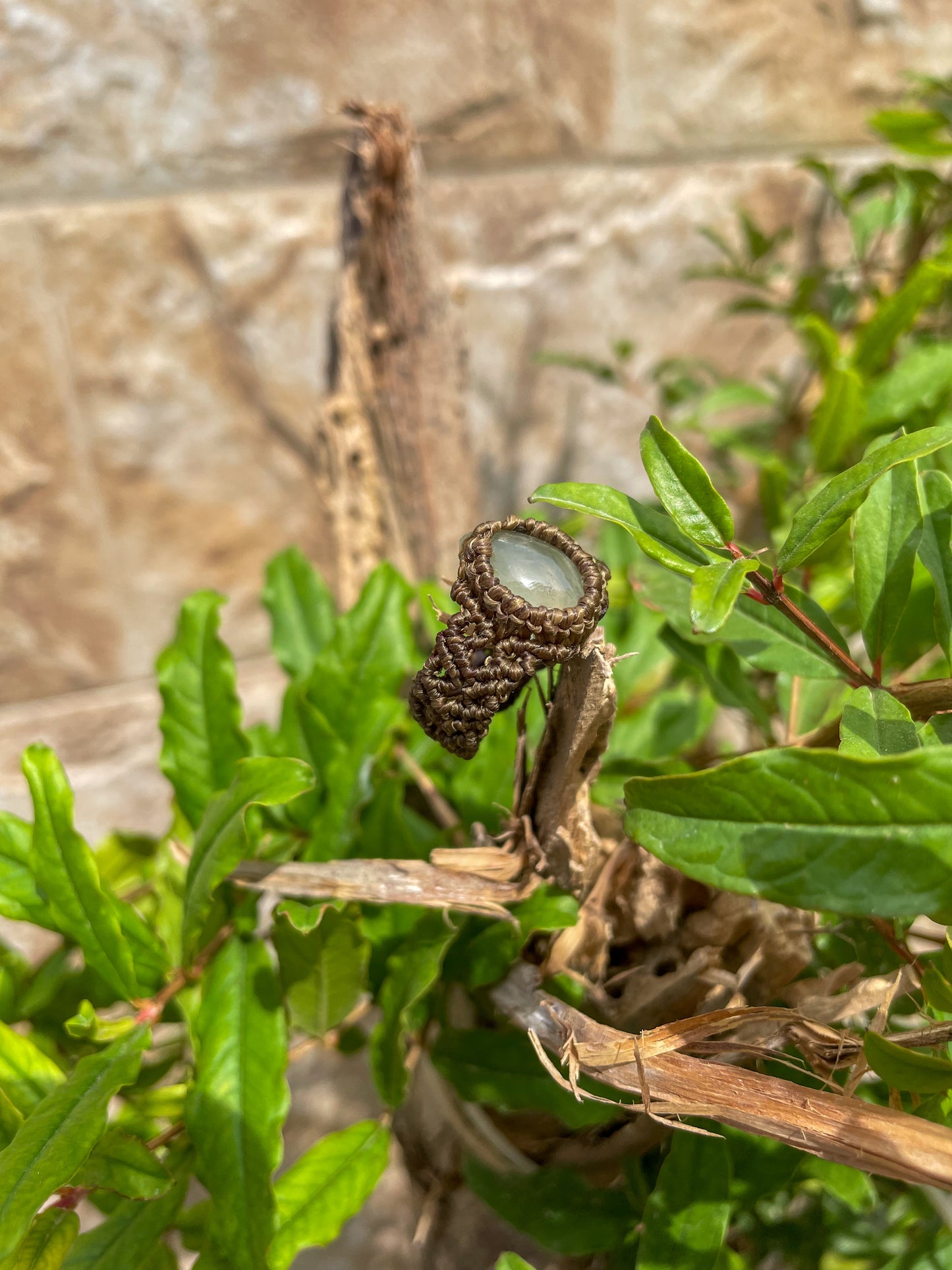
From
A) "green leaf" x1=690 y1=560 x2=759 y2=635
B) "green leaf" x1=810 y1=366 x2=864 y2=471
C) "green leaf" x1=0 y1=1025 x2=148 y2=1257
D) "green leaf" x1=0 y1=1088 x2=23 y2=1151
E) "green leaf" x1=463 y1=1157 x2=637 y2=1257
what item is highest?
"green leaf" x1=690 y1=560 x2=759 y2=635

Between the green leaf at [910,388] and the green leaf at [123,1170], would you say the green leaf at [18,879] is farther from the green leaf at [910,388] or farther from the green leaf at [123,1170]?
the green leaf at [910,388]

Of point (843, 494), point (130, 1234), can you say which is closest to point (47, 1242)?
point (130, 1234)

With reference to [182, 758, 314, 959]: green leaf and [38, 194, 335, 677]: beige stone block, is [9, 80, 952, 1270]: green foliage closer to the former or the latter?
[182, 758, 314, 959]: green leaf

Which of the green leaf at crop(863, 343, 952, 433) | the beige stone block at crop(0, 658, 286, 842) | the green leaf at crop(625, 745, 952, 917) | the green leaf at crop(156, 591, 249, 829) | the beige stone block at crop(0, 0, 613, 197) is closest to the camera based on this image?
the green leaf at crop(625, 745, 952, 917)

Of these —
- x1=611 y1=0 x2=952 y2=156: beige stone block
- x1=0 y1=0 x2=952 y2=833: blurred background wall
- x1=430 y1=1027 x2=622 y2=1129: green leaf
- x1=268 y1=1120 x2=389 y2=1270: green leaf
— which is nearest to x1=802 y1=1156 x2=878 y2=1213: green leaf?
x1=430 y1=1027 x2=622 y2=1129: green leaf

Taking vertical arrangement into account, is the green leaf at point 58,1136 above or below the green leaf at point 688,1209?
above

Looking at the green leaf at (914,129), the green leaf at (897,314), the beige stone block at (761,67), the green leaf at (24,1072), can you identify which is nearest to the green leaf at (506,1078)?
the green leaf at (24,1072)

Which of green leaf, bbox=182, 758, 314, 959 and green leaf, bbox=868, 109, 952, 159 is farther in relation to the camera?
green leaf, bbox=868, 109, 952, 159
